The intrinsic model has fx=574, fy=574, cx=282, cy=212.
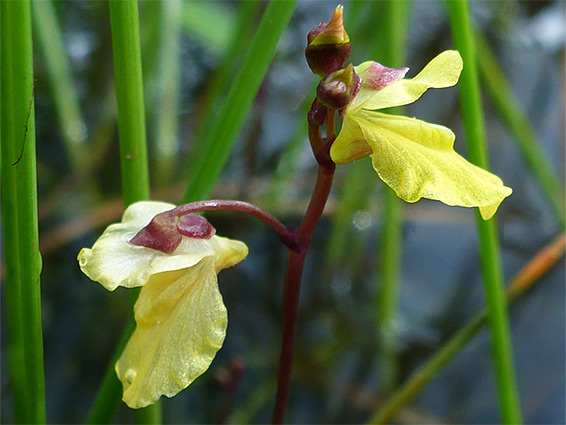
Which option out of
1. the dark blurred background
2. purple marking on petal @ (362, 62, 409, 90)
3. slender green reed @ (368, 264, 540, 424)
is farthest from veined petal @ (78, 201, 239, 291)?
the dark blurred background

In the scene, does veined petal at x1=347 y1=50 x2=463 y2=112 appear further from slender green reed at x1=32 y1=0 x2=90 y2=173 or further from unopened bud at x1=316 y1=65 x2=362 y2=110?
slender green reed at x1=32 y1=0 x2=90 y2=173

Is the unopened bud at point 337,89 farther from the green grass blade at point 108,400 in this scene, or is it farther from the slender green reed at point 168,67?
the slender green reed at point 168,67

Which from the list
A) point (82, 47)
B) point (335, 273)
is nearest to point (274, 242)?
point (335, 273)

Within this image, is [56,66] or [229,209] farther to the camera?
[56,66]

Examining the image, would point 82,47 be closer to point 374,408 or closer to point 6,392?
point 6,392

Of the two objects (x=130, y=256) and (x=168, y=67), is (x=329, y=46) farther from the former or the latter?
(x=168, y=67)

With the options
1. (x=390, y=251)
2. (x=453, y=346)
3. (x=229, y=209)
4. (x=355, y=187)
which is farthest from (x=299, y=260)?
(x=355, y=187)
